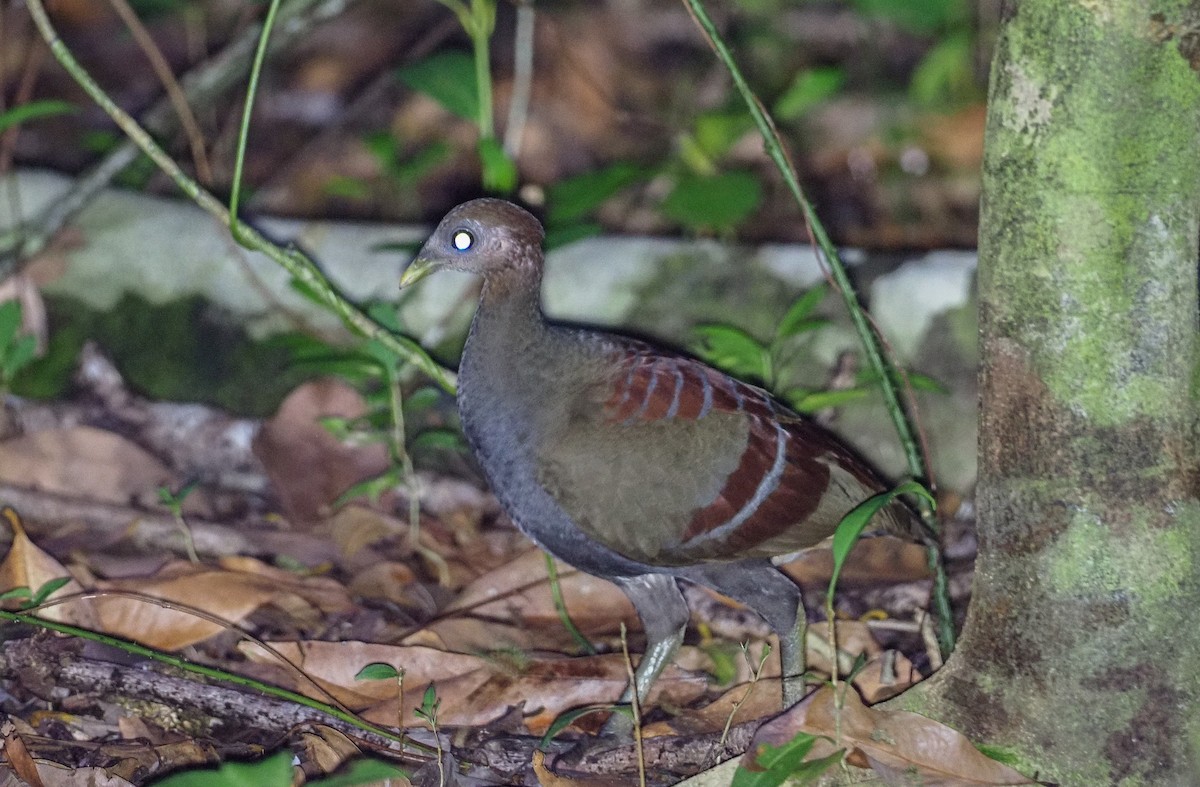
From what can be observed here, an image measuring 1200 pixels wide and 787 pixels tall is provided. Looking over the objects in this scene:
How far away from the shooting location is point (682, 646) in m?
4.09

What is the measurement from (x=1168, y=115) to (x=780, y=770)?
1.46 metres

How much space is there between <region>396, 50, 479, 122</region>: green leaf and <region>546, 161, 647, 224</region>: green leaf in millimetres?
432

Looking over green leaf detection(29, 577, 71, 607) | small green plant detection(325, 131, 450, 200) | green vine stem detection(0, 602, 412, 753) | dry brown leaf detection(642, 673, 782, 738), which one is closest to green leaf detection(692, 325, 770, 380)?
dry brown leaf detection(642, 673, 782, 738)

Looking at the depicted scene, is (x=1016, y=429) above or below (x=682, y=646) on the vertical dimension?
above

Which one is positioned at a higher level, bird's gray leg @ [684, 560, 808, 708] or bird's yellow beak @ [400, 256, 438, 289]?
bird's yellow beak @ [400, 256, 438, 289]

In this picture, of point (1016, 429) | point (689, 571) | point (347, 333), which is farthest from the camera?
point (347, 333)

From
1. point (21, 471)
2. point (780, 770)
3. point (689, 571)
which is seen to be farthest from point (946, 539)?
point (21, 471)

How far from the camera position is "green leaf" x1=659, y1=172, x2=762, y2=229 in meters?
5.34

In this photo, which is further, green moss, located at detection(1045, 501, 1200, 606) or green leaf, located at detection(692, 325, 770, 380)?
green leaf, located at detection(692, 325, 770, 380)

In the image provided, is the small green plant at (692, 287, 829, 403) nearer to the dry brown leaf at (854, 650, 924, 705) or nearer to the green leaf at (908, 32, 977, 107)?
the dry brown leaf at (854, 650, 924, 705)

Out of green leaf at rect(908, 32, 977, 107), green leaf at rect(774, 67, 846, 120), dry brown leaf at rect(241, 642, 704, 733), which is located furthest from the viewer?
green leaf at rect(908, 32, 977, 107)

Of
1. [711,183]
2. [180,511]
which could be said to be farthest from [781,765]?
[711,183]

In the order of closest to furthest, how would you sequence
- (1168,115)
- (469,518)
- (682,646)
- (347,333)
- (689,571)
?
(1168,115), (689,571), (682,646), (469,518), (347,333)

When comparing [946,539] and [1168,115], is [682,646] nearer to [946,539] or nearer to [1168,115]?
[946,539]
